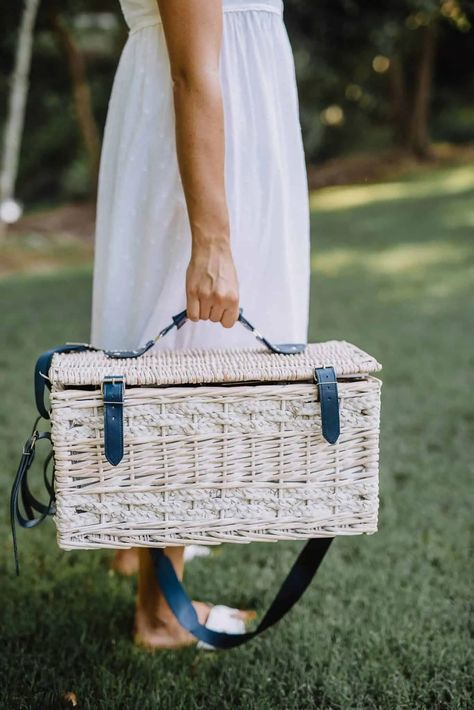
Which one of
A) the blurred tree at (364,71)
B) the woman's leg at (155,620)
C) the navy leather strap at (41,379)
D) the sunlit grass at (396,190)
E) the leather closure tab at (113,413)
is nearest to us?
the leather closure tab at (113,413)

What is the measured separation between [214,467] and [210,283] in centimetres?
33

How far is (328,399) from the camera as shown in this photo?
1.38m

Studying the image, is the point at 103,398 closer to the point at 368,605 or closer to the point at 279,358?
the point at 279,358

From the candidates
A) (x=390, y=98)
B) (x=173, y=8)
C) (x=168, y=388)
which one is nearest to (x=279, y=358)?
(x=168, y=388)

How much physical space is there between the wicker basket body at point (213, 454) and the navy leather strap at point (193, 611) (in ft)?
0.92

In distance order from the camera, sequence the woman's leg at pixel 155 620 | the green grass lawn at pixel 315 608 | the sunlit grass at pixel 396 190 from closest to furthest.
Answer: the green grass lawn at pixel 315 608
the woman's leg at pixel 155 620
the sunlit grass at pixel 396 190

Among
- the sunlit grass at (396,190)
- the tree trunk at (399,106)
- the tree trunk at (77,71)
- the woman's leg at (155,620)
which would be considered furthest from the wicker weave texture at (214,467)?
the tree trunk at (399,106)

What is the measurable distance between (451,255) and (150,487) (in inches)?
268

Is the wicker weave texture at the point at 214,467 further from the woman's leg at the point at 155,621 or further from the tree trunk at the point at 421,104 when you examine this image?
the tree trunk at the point at 421,104

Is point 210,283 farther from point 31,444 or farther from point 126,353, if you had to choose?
point 31,444

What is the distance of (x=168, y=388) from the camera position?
1376 millimetres

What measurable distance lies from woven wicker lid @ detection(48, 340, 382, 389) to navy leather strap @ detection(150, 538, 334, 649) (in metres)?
0.48

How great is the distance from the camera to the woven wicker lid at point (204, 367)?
137cm

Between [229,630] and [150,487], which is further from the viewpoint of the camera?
[229,630]
